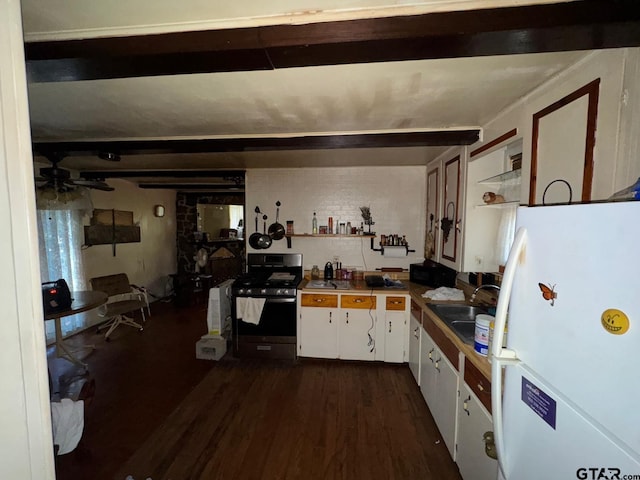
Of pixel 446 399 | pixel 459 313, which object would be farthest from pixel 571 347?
pixel 459 313

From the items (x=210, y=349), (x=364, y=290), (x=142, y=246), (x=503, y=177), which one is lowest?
(x=210, y=349)

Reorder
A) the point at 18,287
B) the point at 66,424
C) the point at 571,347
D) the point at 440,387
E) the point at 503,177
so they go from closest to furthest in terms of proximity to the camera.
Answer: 1. the point at 18,287
2. the point at 571,347
3. the point at 66,424
4. the point at 440,387
5. the point at 503,177

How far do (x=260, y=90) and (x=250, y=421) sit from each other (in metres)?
2.42

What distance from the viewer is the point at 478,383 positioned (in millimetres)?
1375

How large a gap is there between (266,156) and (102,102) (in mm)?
1539

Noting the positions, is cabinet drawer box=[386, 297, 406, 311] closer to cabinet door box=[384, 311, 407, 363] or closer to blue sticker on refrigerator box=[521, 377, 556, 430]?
cabinet door box=[384, 311, 407, 363]

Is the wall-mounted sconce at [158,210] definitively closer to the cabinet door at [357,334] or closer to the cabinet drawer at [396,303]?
the cabinet door at [357,334]

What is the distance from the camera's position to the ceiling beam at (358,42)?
3.14 ft

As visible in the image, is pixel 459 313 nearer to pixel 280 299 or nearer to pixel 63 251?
pixel 280 299

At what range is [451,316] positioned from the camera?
218 centimetres

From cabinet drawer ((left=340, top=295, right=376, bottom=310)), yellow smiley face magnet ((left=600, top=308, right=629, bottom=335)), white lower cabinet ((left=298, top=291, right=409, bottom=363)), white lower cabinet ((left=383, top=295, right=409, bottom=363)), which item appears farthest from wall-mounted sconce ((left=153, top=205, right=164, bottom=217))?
yellow smiley face magnet ((left=600, top=308, right=629, bottom=335))

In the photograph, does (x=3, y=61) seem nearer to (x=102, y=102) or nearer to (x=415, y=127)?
(x=102, y=102)

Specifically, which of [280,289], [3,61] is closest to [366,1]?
[3,61]

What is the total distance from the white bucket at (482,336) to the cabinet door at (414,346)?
111 cm
